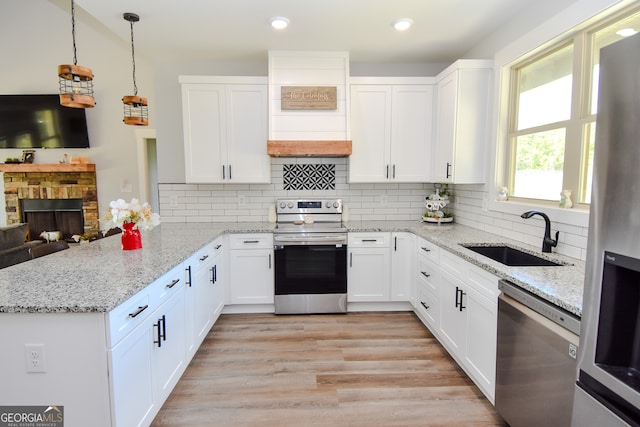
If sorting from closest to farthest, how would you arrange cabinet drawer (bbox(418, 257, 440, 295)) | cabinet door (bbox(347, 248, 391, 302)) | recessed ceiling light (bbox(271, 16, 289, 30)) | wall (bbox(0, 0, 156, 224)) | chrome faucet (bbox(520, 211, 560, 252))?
chrome faucet (bbox(520, 211, 560, 252)), recessed ceiling light (bbox(271, 16, 289, 30)), cabinet drawer (bbox(418, 257, 440, 295)), cabinet door (bbox(347, 248, 391, 302)), wall (bbox(0, 0, 156, 224))

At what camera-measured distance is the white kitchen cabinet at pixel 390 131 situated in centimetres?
333

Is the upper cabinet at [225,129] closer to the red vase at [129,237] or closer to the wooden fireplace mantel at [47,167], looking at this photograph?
the red vase at [129,237]

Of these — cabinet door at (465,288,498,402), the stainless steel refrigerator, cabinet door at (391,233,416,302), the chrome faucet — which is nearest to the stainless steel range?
cabinet door at (391,233,416,302)

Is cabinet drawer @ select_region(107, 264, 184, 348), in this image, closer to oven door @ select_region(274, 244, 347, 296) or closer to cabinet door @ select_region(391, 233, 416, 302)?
oven door @ select_region(274, 244, 347, 296)

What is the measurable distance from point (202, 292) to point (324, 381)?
3.73 ft

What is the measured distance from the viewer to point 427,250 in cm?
287

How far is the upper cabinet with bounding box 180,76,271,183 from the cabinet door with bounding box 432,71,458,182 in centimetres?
171

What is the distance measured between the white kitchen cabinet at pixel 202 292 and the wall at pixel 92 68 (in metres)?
3.94

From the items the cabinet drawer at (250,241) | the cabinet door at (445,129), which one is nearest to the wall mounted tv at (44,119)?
the cabinet drawer at (250,241)

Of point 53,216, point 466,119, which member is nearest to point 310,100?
point 466,119

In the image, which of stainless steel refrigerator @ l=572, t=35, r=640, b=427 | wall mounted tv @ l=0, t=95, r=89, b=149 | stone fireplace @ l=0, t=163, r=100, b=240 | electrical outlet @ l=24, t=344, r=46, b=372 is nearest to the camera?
stainless steel refrigerator @ l=572, t=35, r=640, b=427

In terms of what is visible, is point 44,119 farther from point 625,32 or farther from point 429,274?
point 625,32

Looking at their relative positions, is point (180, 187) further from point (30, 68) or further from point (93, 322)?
point (30, 68)

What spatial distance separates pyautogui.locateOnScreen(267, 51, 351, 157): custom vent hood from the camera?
3.20m
